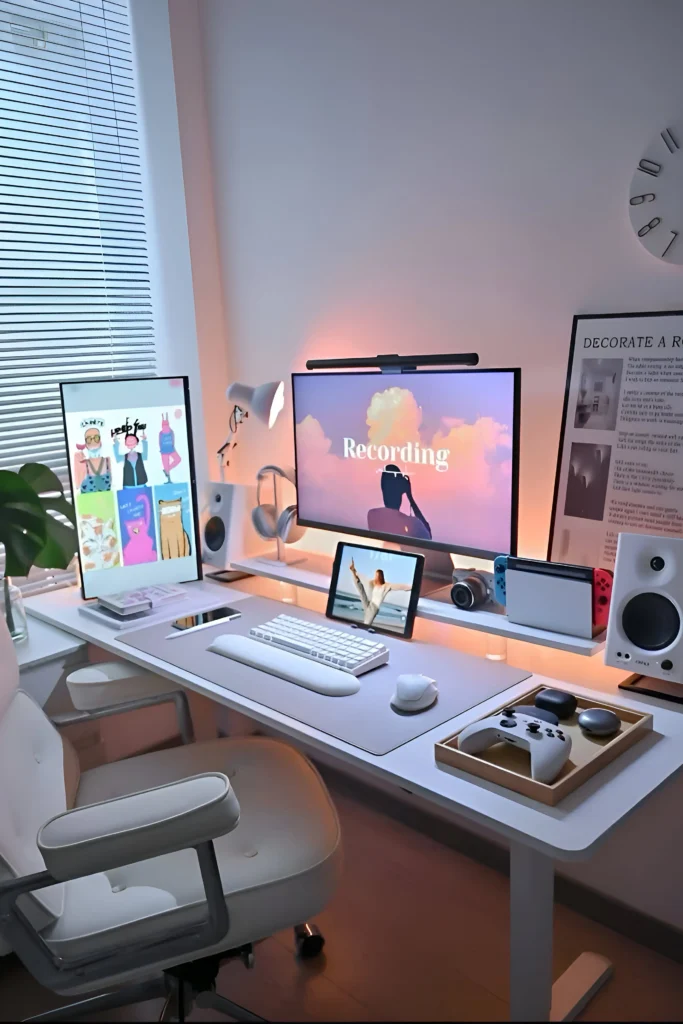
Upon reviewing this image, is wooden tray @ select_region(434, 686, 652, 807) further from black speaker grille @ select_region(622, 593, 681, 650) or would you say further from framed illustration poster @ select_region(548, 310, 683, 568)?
framed illustration poster @ select_region(548, 310, 683, 568)

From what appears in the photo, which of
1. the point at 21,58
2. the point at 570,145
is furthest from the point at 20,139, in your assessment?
the point at 570,145

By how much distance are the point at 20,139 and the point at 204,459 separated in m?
1.06

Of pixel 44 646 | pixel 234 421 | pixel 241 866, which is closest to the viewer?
pixel 241 866

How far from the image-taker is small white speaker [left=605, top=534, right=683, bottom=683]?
136 cm

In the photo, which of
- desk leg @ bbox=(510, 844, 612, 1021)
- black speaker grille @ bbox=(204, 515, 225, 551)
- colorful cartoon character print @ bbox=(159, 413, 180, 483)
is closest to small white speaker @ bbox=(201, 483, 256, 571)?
black speaker grille @ bbox=(204, 515, 225, 551)

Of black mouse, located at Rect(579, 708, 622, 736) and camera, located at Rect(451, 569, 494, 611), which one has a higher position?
camera, located at Rect(451, 569, 494, 611)

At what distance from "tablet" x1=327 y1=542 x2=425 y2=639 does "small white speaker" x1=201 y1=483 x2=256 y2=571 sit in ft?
1.53

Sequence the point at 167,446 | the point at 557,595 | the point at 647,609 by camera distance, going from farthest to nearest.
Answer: the point at 167,446 → the point at 557,595 → the point at 647,609

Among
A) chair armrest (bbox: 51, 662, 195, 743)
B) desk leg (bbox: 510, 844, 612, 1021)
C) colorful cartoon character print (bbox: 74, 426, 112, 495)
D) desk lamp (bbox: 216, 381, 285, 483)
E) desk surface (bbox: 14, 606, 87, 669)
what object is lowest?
desk leg (bbox: 510, 844, 612, 1021)

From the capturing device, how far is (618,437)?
1590mm

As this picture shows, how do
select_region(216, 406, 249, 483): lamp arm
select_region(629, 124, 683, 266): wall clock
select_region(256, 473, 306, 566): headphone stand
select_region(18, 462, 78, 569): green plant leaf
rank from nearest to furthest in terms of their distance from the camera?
select_region(629, 124, 683, 266): wall clock → select_region(18, 462, 78, 569): green plant leaf → select_region(256, 473, 306, 566): headphone stand → select_region(216, 406, 249, 483): lamp arm

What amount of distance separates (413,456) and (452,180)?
65cm

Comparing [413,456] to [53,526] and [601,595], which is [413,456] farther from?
[53,526]

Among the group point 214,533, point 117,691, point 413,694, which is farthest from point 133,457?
point 413,694
